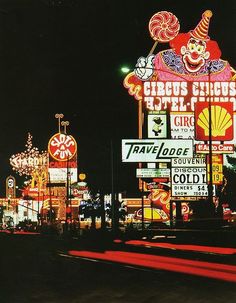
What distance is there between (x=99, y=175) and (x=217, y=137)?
24.6 m

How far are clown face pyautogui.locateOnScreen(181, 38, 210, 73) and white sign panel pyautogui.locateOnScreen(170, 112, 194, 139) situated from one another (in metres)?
4.78

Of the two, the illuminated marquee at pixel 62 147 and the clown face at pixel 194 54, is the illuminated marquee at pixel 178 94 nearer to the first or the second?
the clown face at pixel 194 54

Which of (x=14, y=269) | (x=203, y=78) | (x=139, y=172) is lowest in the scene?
(x=14, y=269)

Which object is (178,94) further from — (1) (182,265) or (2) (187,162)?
(1) (182,265)

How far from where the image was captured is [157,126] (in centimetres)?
3316

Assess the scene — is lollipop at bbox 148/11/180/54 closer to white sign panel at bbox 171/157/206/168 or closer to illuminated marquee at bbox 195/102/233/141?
illuminated marquee at bbox 195/102/233/141

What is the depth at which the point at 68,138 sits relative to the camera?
6431cm

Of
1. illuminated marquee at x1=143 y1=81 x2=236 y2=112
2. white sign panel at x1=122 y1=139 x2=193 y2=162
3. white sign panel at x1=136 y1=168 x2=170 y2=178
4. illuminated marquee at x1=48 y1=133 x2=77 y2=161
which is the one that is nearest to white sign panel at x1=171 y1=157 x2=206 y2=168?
white sign panel at x1=122 y1=139 x2=193 y2=162

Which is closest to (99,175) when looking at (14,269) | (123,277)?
(14,269)

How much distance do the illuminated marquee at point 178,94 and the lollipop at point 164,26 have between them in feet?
15.4

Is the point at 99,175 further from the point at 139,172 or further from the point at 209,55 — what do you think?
the point at 139,172

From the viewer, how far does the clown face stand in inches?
1983

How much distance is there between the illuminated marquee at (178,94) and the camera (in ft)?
158

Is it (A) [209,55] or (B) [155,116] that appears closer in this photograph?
(B) [155,116]
